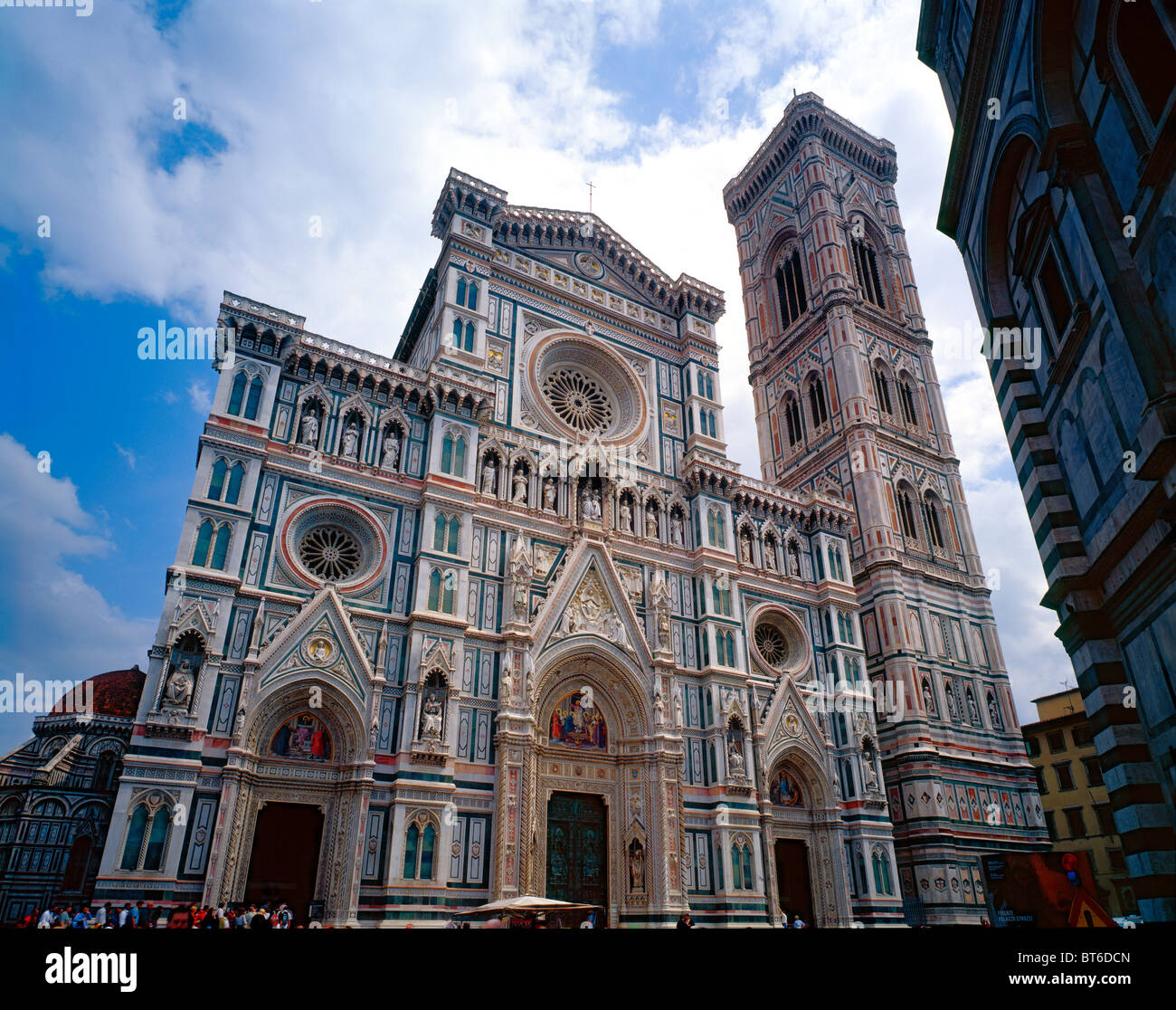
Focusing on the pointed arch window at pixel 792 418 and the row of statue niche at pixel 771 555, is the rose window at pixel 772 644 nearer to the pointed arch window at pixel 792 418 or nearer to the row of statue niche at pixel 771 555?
the row of statue niche at pixel 771 555

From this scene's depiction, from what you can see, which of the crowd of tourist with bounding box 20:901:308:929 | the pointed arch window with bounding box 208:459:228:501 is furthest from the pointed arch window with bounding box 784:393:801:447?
the crowd of tourist with bounding box 20:901:308:929

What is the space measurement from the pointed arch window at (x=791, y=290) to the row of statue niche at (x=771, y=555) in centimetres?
1737

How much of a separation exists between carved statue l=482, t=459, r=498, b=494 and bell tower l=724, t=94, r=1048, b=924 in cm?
1371

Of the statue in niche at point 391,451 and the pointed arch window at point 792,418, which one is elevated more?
the pointed arch window at point 792,418

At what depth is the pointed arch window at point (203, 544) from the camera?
1873 cm

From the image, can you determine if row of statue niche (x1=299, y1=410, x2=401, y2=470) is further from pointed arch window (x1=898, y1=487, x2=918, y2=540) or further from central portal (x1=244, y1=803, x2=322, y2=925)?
pointed arch window (x1=898, y1=487, x2=918, y2=540)

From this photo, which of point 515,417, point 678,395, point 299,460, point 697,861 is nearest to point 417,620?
point 299,460

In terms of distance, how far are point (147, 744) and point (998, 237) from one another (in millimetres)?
19436

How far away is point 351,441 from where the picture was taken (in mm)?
22328

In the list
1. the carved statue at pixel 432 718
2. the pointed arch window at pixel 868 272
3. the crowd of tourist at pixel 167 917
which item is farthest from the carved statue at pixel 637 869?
the pointed arch window at pixel 868 272

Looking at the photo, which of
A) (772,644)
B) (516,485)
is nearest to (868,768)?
(772,644)

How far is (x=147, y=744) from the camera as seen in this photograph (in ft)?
54.5

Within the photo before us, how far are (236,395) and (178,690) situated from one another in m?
8.31
